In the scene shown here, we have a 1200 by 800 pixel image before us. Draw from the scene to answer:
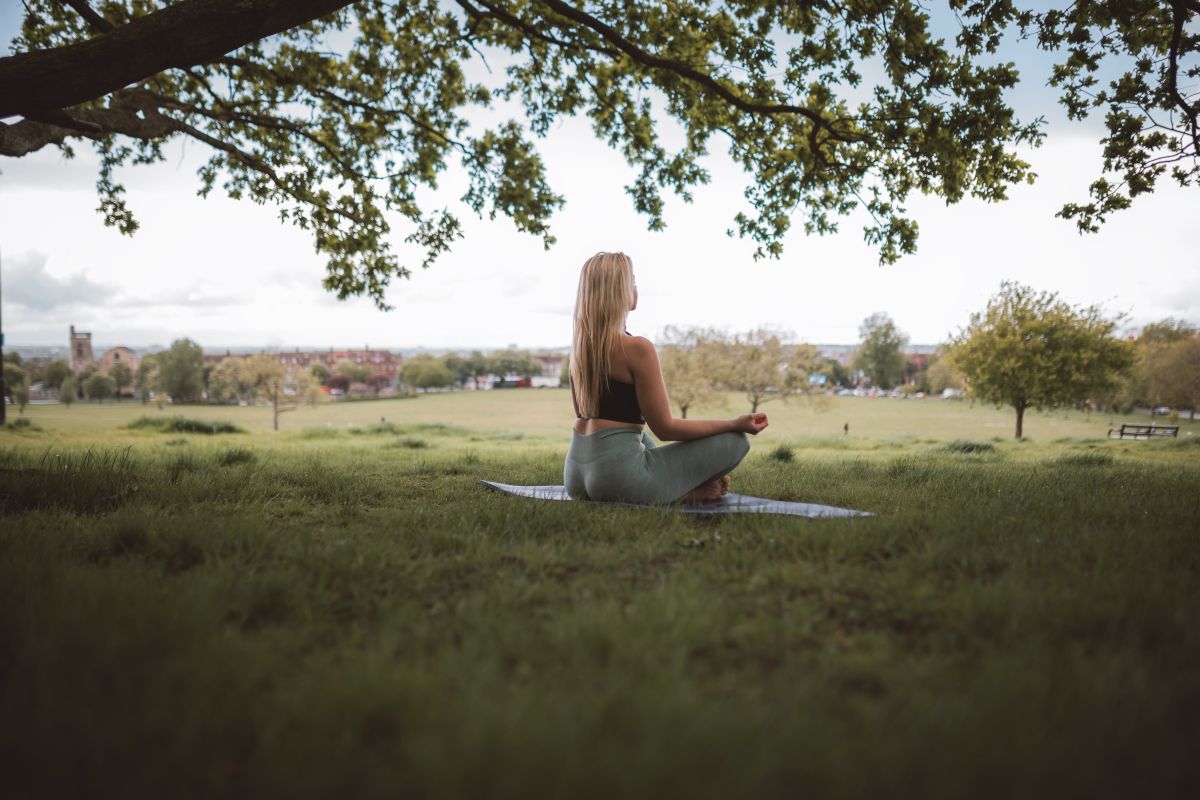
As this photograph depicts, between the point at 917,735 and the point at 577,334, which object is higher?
the point at 577,334

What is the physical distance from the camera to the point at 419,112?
1060 cm

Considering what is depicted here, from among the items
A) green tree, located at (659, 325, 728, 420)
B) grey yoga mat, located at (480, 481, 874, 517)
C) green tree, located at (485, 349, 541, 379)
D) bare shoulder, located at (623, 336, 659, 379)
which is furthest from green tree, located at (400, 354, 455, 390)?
bare shoulder, located at (623, 336, 659, 379)

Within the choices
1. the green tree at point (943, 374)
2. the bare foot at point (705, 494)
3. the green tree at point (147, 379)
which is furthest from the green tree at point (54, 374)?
the bare foot at point (705, 494)

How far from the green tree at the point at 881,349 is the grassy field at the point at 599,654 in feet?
396

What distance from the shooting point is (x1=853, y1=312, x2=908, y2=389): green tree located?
11362 centimetres

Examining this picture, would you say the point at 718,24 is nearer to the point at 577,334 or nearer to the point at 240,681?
the point at 577,334

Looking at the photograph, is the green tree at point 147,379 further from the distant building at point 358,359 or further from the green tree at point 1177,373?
the green tree at point 1177,373

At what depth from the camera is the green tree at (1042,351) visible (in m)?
28.6

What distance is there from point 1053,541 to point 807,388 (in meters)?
46.4

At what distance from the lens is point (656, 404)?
4754mm

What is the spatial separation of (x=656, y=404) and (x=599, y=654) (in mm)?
2698

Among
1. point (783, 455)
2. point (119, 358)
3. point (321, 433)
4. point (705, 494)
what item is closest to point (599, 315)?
point (705, 494)

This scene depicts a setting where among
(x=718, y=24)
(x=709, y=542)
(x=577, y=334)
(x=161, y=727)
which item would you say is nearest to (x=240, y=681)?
(x=161, y=727)

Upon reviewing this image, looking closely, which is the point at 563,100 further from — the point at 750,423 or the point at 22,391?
the point at 22,391
